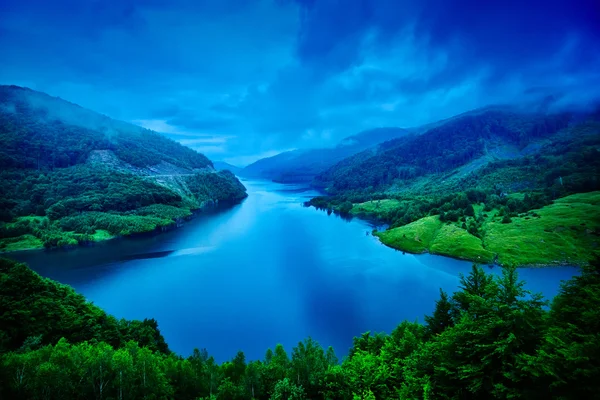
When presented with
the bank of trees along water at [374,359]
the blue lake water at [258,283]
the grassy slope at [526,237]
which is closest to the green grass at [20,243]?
the blue lake water at [258,283]

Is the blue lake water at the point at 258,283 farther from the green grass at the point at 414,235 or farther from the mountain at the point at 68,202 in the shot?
the mountain at the point at 68,202

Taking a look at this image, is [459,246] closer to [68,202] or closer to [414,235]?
[414,235]

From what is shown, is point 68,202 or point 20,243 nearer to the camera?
point 20,243

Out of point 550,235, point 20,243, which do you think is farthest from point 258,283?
point 20,243

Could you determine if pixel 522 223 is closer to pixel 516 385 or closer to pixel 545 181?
pixel 545 181

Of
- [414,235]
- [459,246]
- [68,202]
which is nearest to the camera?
[459,246]

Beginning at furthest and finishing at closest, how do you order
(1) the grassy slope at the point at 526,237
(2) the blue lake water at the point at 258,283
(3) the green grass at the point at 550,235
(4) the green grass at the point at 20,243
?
(4) the green grass at the point at 20,243
(1) the grassy slope at the point at 526,237
(3) the green grass at the point at 550,235
(2) the blue lake water at the point at 258,283

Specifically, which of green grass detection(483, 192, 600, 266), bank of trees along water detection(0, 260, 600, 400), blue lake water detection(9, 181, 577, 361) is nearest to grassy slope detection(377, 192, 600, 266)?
green grass detection(483, 192, 600, 266)
